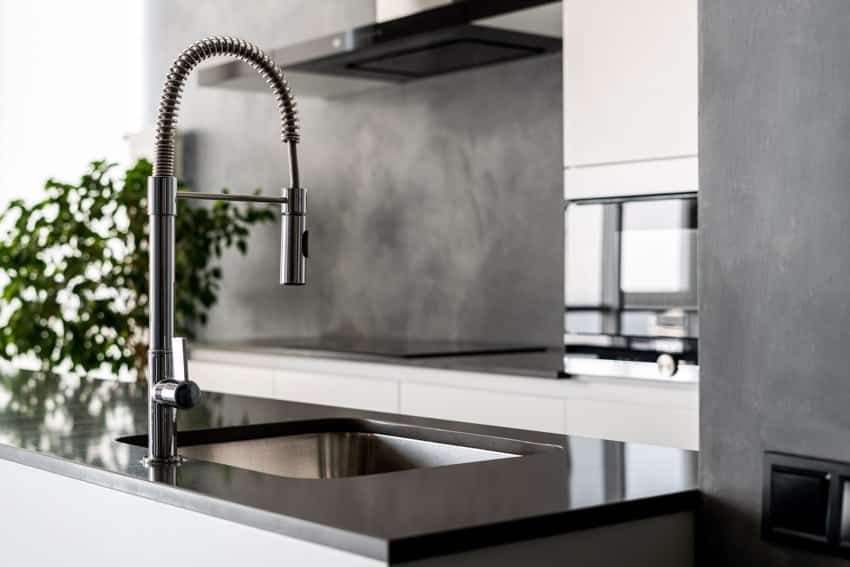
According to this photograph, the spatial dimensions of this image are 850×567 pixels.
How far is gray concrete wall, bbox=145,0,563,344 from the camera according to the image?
3.74m

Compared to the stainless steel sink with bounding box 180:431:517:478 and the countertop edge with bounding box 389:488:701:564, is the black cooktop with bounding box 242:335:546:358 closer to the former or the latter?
the stainless steel sink with bounding box 180:431:517:478

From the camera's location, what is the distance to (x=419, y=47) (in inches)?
136

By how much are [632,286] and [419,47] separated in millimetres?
1083

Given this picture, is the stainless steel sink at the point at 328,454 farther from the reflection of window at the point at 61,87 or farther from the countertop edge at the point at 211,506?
the reflection of window at the point at 61,87

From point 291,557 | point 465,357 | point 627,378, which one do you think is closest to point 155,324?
point 291,557

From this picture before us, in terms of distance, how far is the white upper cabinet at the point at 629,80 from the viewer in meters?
2.66

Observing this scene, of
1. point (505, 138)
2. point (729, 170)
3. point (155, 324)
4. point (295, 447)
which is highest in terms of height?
point (505, 138)

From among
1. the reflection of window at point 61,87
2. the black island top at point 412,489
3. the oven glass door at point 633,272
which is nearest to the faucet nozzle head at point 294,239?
the black island top at point 412,489

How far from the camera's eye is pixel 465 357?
10.7 feet

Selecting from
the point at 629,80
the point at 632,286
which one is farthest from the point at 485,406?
the point at 629,80

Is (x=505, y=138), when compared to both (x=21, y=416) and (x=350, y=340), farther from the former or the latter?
(x=21, y=416)

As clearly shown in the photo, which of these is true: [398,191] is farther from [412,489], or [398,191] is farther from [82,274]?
[412,489]

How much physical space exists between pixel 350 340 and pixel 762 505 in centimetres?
318

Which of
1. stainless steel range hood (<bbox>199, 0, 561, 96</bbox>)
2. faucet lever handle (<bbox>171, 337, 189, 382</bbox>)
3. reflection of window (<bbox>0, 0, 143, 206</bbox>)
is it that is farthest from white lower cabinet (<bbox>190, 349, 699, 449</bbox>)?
reflection of window (<bbox>0, 0, 143, 206</bbox>)
